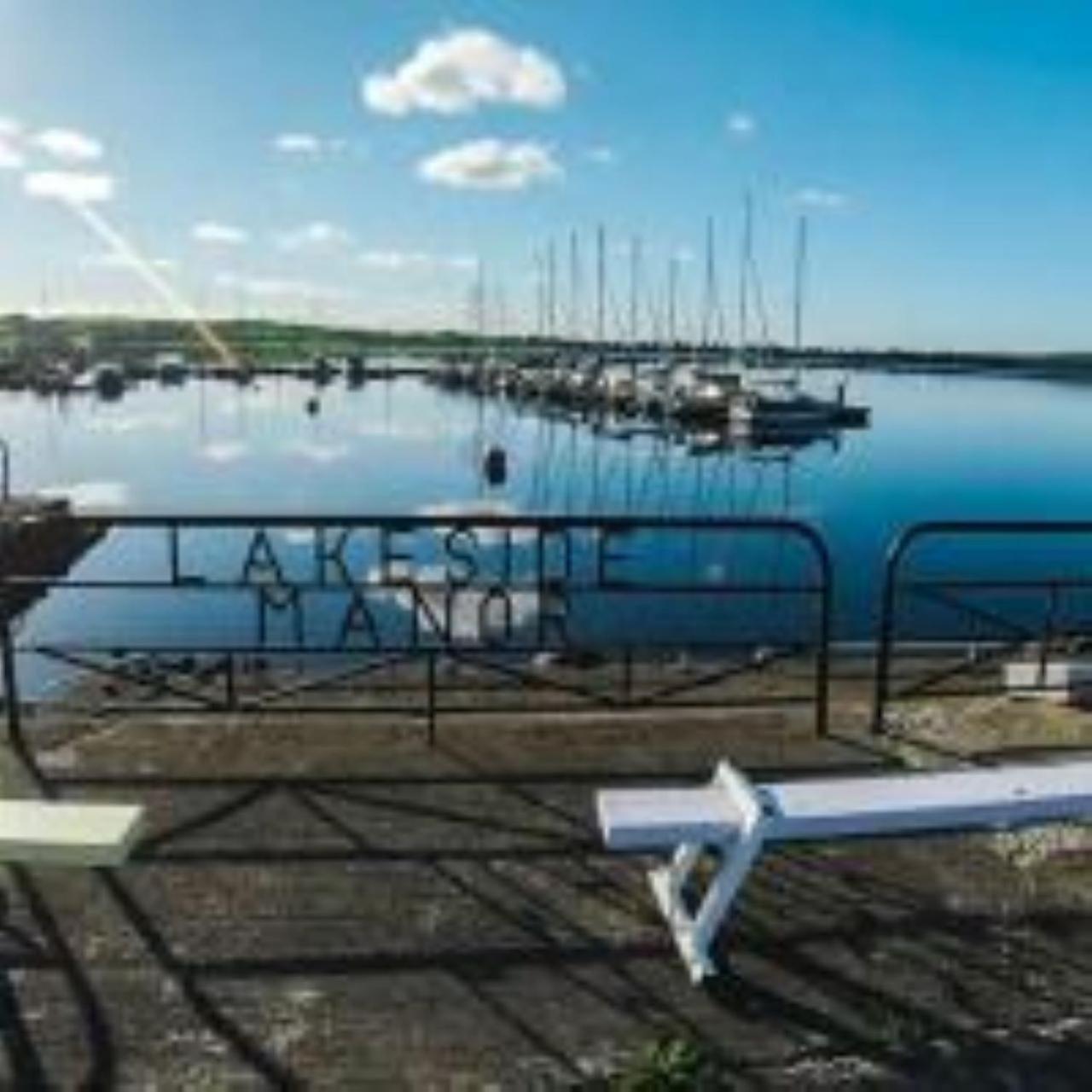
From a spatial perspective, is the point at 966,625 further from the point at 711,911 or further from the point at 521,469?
the point at 521,469

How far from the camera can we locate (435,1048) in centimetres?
506

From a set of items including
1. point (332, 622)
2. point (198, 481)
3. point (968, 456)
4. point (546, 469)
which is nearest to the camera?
point (332, 622)

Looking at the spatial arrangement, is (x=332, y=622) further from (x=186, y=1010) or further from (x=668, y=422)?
(x=668, y=422)

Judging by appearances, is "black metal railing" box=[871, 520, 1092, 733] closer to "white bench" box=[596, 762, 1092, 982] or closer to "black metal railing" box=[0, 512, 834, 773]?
"black metal railing" box=[0, 512, 834, 773]

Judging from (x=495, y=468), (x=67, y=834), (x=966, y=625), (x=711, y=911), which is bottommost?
(x=495, y=468)

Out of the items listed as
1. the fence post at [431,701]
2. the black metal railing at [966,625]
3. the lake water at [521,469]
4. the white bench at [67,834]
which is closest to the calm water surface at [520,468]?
the lake water at [521,469]

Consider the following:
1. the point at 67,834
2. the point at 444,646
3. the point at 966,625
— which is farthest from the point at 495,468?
the point at 67,834

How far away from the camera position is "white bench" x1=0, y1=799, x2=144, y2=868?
550 cm

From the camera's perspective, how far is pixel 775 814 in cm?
560

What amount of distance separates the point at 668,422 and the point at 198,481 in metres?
37.2

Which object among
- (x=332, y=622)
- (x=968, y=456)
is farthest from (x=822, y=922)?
(x=968, y=456)

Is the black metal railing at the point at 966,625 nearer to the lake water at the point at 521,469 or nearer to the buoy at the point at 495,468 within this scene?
the lake water at the point at 521,469

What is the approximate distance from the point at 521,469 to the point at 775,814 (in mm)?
65506

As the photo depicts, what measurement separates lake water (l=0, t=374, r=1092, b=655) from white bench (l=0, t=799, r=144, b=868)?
23.7 meters
